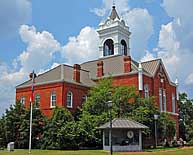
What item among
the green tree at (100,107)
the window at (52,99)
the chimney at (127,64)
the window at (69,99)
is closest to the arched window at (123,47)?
the chimney at (127,64)

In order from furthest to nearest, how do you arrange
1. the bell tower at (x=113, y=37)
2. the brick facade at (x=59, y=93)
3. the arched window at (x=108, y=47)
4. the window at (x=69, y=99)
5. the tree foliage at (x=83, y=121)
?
the arched window at (x=108, y=47) → the bell tower at (x=113, y=37) → the window at (x=69, y=99) → the brick facade at (x=59, y=93) → the tree foliage at (x=83, y=121)

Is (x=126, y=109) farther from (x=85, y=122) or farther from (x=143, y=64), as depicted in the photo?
(x=143, y=64)

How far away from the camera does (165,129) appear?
47188 millimetres

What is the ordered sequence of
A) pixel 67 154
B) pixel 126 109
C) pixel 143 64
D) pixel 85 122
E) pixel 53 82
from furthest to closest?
pixel 143 64 < pixel 53 82 < pixel 126 109 < pixel 85 122 < pixel 67 154

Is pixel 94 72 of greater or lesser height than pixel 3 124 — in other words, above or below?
above

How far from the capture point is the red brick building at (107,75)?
51312mm

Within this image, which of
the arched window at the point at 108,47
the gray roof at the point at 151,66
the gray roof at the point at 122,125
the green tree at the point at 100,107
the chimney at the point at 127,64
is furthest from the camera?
the arched window at the point at 108,47

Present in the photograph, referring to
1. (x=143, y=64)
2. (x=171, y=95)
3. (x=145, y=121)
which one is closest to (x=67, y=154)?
(x=145, y=121)

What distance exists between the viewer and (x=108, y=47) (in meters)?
64.0

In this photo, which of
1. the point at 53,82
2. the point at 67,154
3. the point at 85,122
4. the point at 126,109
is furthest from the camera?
the point at 53,82

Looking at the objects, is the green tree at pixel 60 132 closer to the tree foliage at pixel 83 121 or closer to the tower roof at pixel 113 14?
the tree foliage at pixel 83 121

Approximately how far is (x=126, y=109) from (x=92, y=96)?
5.06 metres

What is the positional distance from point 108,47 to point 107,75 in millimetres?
9599

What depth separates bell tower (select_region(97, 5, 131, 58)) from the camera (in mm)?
62222
